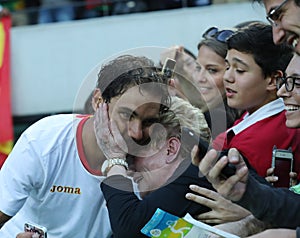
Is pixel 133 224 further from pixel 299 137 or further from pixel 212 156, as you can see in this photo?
pixel 299 137

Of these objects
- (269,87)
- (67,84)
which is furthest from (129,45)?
(269,87)

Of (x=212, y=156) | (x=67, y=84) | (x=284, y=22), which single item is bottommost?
(x=67, y=84)

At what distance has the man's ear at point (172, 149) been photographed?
9.04ft

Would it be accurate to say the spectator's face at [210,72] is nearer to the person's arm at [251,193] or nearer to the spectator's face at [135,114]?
the spectator's face at [135,114]

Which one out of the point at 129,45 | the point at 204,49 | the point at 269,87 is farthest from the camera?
the point at 129,45

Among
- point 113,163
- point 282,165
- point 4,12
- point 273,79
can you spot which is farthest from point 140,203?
point 4,12

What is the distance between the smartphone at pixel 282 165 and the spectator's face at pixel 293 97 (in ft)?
0.65

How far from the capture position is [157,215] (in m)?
2.57

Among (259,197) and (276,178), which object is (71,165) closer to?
(276,178)

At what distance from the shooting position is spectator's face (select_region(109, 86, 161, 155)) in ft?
9.14

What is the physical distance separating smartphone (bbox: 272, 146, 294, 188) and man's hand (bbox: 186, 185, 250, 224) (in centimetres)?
36

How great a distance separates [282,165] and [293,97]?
0.32 meters

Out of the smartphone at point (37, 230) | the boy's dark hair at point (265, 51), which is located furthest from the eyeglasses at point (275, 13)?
the smartphone at point (37, 230)

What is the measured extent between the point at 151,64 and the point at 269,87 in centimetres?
54
